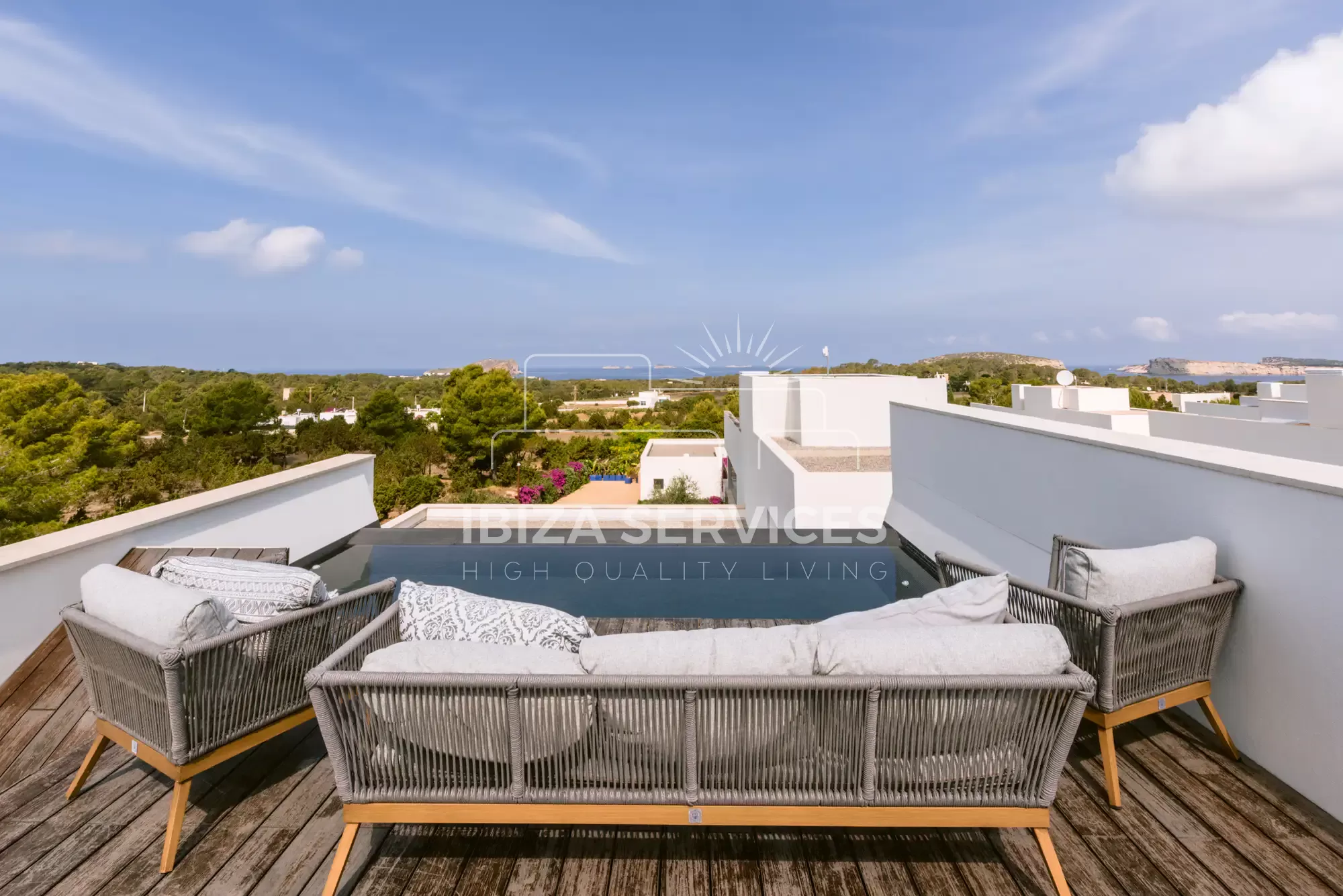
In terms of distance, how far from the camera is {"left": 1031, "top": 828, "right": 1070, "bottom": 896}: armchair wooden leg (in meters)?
1.50

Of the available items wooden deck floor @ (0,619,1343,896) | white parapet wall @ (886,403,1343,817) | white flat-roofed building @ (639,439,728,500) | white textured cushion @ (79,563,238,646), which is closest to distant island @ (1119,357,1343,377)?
white flat-roofed building @ (639,439,728,500)

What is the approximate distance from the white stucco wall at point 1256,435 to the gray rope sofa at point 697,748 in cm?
722

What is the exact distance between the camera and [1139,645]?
1994 millimetres

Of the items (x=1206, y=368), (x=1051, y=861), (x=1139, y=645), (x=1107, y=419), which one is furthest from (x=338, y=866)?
(x=1206, y=368)

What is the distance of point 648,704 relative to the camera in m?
1.50

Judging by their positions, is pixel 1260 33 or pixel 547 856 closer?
pixel 547 856

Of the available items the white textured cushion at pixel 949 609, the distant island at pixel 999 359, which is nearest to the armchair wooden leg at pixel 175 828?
the white textured cushion at pixel 949 609

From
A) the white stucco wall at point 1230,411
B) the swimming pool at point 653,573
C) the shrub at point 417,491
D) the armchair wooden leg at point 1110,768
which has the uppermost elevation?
the white stucco wall at point 1230,411

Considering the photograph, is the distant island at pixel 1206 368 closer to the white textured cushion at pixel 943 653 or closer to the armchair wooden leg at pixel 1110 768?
the armchair wooden leg at pixel 1110 768

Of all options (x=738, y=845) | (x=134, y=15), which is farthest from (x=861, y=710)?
(x=134, y=15)

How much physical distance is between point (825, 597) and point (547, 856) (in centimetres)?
264

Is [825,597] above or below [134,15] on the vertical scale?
below

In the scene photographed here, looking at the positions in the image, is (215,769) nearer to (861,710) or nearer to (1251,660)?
(861,710)

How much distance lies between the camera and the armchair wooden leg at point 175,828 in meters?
1.69
